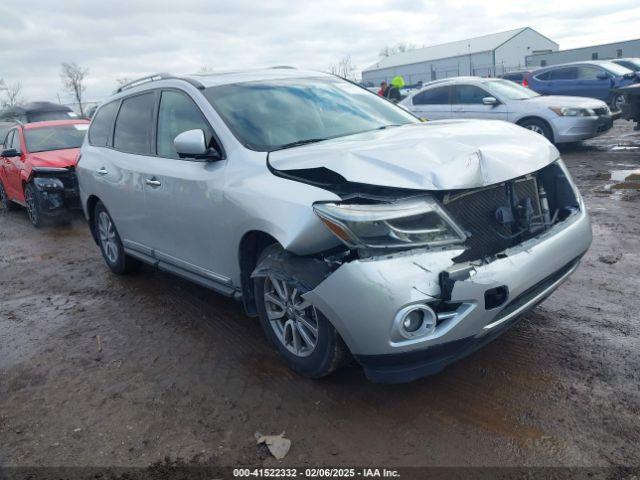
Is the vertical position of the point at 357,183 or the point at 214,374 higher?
the point at 357,183

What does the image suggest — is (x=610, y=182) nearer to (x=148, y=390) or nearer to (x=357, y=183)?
(x=357, y=183)

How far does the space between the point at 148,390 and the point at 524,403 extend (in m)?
2.21

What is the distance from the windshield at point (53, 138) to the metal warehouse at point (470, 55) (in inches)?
1995

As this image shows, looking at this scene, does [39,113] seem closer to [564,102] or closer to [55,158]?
[55,158]

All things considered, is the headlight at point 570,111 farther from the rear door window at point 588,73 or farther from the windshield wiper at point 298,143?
the windshield wiper at point 298,143

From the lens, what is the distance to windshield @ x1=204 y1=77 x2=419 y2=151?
146 inches

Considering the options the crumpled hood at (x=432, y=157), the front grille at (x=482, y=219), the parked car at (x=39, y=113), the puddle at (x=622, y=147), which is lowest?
the puddle at (x=622, y=147)

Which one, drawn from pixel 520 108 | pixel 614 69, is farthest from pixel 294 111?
pixel 614 69

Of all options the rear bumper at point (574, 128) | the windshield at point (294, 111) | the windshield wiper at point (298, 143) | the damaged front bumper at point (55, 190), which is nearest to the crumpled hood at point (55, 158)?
the damaged front bumper at point (55, 190)

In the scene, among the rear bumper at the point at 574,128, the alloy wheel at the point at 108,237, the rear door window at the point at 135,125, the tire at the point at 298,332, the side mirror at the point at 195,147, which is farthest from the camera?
the rear bumper at the point at 574,128

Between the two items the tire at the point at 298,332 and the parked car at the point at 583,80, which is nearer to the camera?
the tire at the point at 298,332

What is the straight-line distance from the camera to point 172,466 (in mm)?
2701

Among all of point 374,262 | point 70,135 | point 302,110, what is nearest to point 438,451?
point 374,262

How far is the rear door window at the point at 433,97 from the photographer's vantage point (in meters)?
12.4
